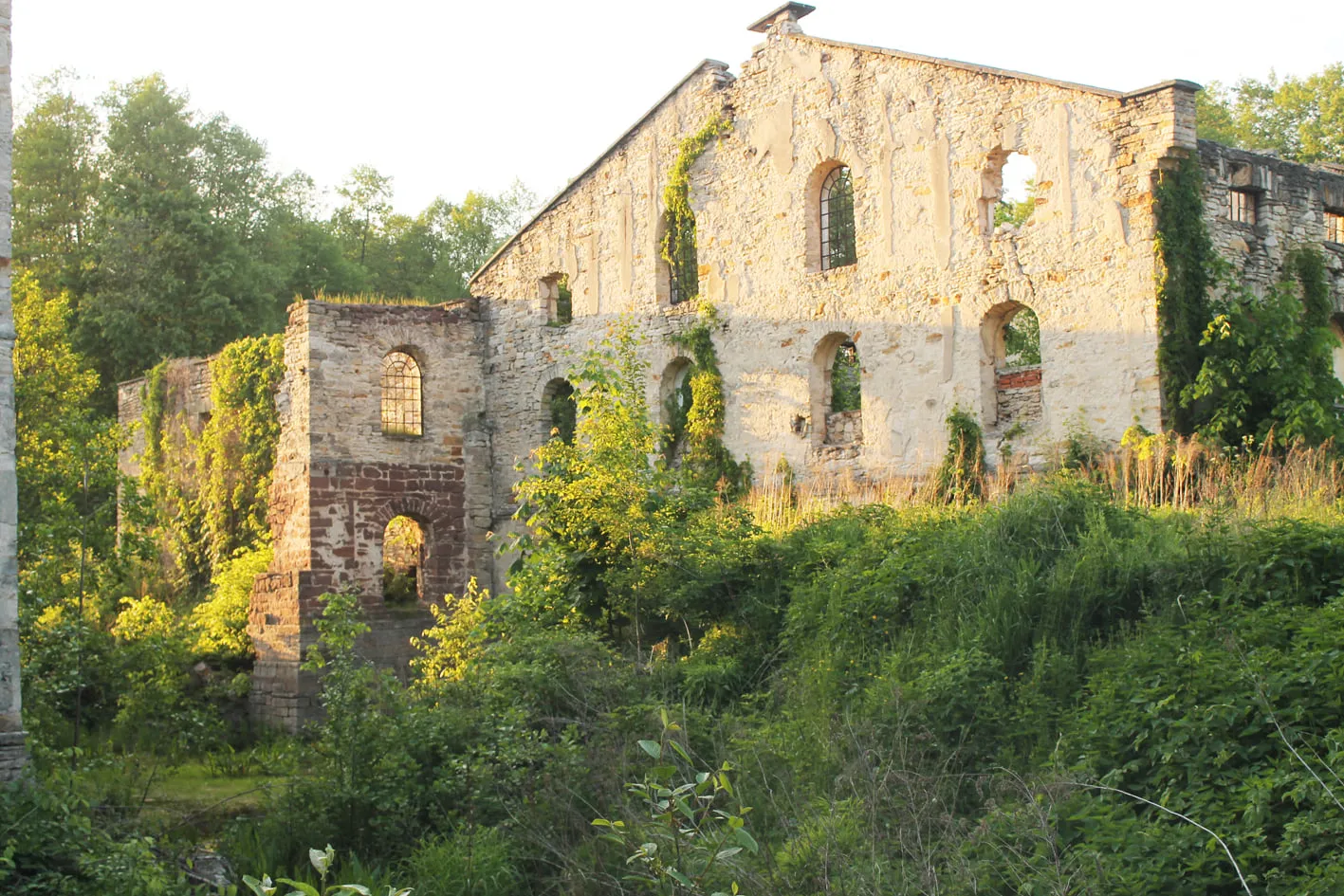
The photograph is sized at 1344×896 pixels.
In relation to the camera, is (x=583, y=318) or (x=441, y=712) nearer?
(x=441, y=712)

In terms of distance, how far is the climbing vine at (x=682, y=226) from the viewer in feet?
64.2

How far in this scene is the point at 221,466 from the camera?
21.9m

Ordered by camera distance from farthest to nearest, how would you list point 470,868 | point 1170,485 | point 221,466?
point 221,466 < point 1170,485 < point 470,868

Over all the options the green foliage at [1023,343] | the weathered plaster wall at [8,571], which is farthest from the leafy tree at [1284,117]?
the weathered plaster wall at [8,571]

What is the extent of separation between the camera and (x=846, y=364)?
1057 inches

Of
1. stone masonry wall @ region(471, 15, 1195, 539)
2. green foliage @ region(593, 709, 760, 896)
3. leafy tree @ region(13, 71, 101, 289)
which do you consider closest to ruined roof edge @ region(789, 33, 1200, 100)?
stone masonry wall @ region(471, 15, 1195, 539)

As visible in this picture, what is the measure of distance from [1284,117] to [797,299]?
833 inches

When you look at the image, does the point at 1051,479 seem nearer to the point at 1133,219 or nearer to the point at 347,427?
the point at 1133,219

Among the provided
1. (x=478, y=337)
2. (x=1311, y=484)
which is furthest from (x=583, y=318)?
(x=1311, y=484)

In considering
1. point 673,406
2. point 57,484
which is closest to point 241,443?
point 673,406

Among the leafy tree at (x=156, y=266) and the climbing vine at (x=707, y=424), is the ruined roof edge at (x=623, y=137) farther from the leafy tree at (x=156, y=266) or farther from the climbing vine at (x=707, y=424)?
the leafy tree at (x=156, y=266)

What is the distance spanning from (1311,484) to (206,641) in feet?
48.1

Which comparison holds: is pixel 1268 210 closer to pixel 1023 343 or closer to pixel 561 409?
pixel 1023 343

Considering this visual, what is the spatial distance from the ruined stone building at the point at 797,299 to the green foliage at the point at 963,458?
0.16m
